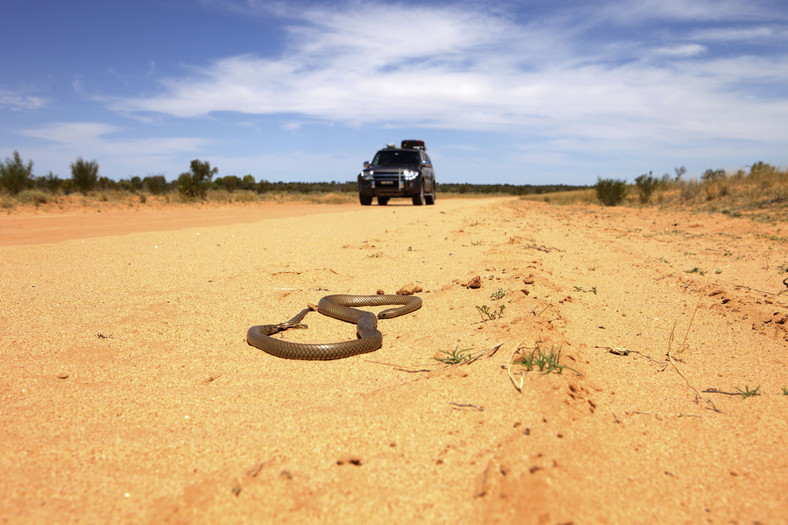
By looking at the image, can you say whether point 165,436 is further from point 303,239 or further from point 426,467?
point 303,239

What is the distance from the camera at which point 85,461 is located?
1964mm

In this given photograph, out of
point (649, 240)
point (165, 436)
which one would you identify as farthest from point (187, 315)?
point (649, 240)

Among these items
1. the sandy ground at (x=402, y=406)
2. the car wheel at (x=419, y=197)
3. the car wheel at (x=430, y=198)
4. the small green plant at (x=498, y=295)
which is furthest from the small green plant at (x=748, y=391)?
the car wheel at (x=430, y=198)

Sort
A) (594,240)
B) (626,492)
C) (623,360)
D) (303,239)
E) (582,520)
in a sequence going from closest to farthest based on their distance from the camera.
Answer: (582,520) < (626,492) < (623,360) < (303,239) < (594,240)

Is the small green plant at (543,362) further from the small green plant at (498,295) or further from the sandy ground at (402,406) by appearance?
the small green plant at (498,295)

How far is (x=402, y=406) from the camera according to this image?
2414 mm

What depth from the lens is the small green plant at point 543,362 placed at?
2.63 metres

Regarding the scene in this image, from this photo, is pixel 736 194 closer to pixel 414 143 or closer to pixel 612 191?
pixel 612 191

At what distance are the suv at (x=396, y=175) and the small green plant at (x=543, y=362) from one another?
15454mm

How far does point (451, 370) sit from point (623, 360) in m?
1.18

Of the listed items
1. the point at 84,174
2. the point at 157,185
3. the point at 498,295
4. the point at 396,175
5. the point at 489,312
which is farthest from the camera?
the point at 157,185

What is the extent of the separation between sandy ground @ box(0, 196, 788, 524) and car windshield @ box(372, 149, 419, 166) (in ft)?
45.0

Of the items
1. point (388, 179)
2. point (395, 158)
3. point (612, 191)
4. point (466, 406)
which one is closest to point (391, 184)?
point (388, 179)

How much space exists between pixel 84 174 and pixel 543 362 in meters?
33.1
